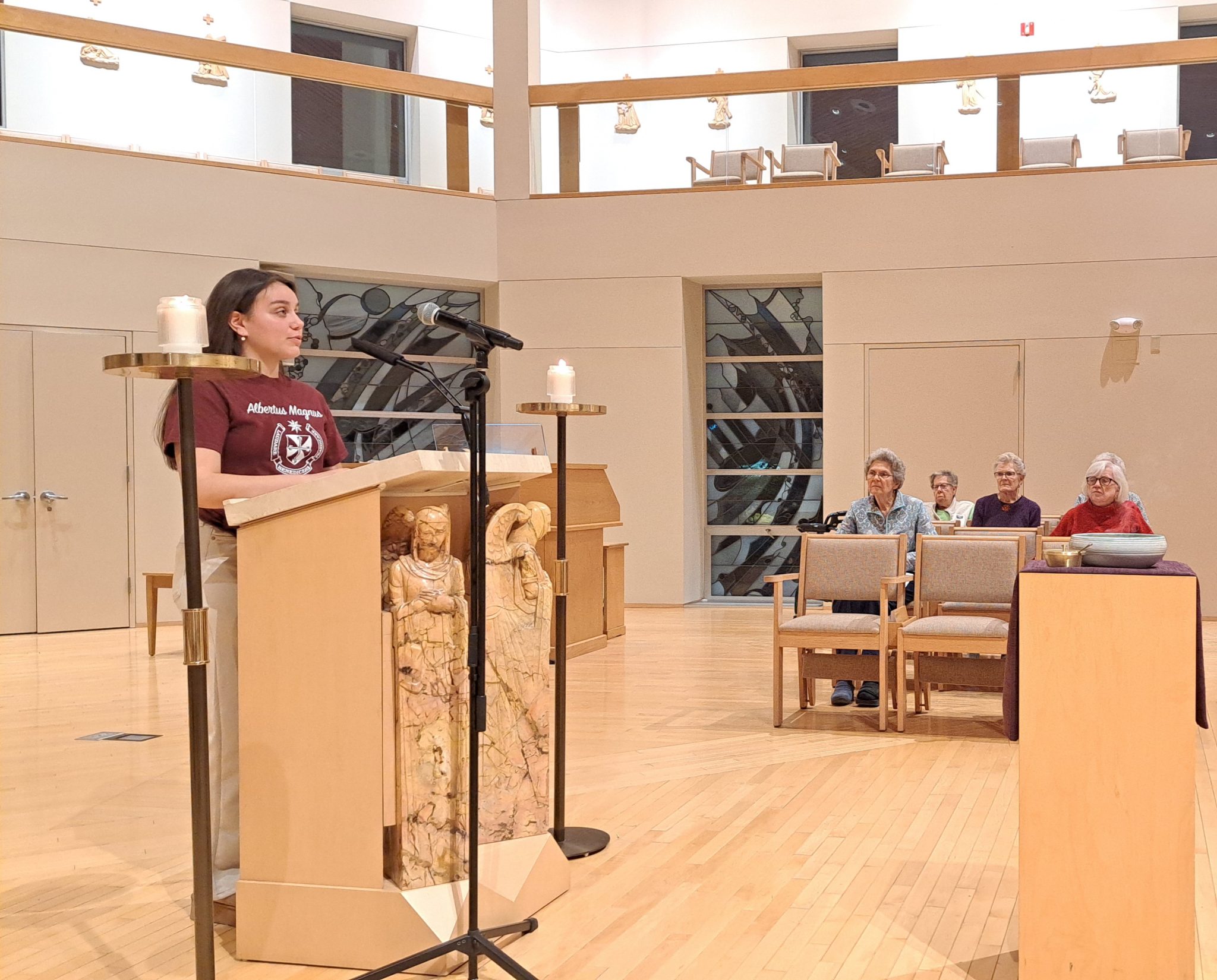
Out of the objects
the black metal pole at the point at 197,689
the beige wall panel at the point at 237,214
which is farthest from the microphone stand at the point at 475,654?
the beige wall panel at the point at 237,214

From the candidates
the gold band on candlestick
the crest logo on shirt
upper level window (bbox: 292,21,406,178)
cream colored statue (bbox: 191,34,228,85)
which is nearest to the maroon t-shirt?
the crest logo on shirt

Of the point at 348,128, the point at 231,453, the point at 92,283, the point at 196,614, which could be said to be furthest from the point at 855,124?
the point at 196,614

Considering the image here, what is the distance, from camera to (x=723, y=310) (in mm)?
11094

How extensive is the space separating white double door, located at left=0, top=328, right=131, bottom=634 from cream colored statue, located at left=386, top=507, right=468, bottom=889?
6.91 m

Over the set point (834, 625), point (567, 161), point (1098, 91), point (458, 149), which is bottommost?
point (834, 625)

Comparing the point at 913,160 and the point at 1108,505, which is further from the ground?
the point at 913,160

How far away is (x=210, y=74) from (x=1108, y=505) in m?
7.08

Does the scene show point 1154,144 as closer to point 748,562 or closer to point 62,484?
point 748,562

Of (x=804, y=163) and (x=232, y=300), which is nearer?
(x=232, y=300)

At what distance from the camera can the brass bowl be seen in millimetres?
2646

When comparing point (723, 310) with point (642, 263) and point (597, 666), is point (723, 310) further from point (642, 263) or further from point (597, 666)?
point (597, 666)

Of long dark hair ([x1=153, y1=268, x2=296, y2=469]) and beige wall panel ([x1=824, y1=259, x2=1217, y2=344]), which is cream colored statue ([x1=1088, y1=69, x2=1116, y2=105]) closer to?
beige wall panel ([x1=824, y1=259, x2=1217, y2=344])

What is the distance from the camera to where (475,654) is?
8.14 ft

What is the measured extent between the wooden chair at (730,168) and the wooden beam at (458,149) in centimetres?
190
